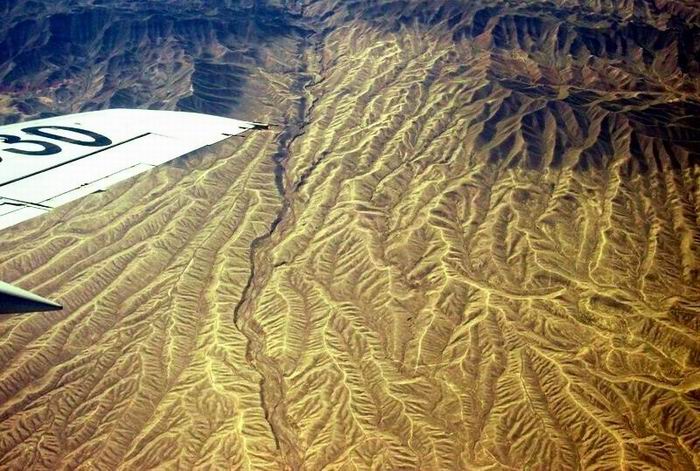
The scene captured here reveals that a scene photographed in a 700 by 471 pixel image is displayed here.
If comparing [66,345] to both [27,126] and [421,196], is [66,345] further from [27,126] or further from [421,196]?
[27,126]

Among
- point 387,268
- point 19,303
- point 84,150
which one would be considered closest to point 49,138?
point 84,150

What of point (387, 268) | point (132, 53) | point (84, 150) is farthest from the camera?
point (132, 53)

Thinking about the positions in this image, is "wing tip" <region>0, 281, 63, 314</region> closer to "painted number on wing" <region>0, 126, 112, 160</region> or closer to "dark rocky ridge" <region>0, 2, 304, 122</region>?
"painted number on wing" <region>0, 126, 112, 160</region>

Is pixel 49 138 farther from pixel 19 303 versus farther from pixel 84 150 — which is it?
pixel 19 303

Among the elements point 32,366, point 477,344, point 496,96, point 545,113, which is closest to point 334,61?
point 496,96

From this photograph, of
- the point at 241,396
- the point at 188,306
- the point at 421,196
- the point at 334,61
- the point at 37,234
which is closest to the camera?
the point at 241,396

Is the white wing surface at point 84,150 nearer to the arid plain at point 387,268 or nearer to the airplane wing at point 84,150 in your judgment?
the airplane wing at point 84,150

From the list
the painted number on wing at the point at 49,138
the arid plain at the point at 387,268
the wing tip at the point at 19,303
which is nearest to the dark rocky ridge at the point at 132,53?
the arid plain at the point at 387,268
